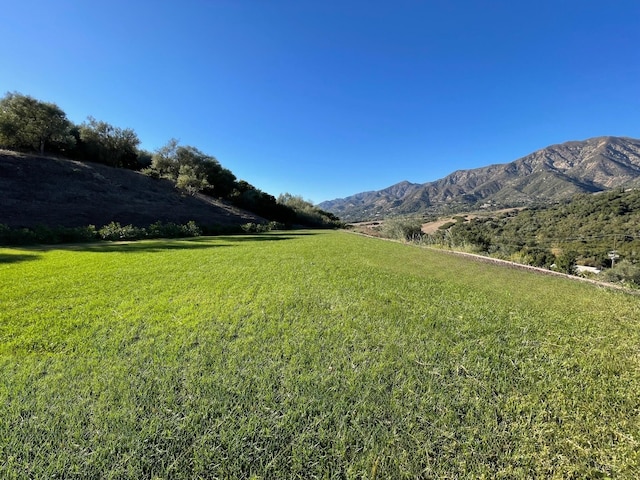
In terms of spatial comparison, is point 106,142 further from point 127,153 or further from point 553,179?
point 553,179

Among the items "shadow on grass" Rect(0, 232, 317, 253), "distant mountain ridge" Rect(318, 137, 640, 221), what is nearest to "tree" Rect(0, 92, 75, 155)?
"shadow on grass" Rect(0, 232, 317, 253)

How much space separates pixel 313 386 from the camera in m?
2.56

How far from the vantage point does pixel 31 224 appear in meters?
17.0

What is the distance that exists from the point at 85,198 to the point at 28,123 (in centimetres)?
1213

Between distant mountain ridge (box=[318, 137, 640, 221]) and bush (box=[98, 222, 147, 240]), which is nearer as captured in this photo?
bush (box=[98, 222, 147, 240])

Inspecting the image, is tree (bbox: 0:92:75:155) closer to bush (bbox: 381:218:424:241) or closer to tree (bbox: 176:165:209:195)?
tree (bbox: 176:165:209:195)

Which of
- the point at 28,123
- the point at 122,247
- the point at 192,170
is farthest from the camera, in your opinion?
the point at 192,170

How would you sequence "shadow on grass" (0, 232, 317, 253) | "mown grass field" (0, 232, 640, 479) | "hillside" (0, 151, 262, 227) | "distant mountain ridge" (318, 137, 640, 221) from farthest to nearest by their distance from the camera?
"distant mountain ridge" (318, 137, 640, 221)
"hillside" (0, 151, 262, 227)
"shadow on grass" (0, 232, 317, 253)
"mown grass field" (0, 232, 640, 479)

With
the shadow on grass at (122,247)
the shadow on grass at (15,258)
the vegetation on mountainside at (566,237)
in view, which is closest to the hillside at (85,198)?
the shadow on grass at (122,247)

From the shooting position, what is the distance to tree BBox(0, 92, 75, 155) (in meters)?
26.0

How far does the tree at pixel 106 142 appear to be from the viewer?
35.2m

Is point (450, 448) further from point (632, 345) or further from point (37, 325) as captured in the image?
point (37, 325)

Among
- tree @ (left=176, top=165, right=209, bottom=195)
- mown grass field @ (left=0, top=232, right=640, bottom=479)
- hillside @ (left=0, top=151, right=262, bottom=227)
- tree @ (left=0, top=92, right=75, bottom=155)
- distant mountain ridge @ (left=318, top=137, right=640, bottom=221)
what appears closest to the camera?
mown grass field @ (left=0, top=232, right=640, bottom=479)

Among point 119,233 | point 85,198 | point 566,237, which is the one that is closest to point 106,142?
point 85,198
